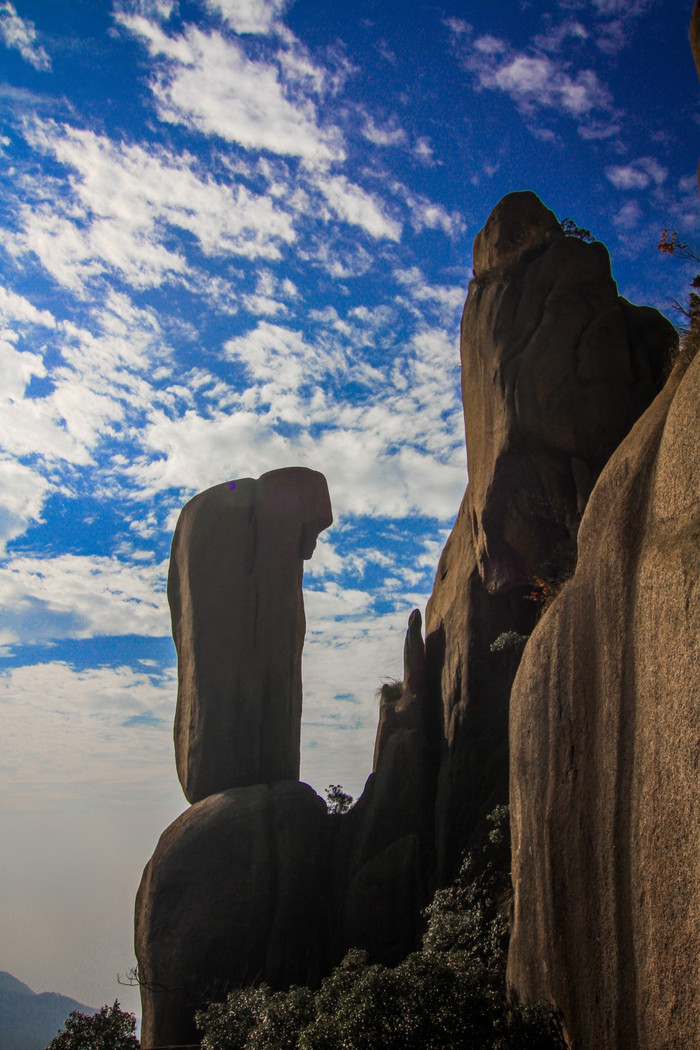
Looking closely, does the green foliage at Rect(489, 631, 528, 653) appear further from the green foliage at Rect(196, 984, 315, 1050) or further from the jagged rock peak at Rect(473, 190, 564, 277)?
the jagged rock peak at Rect(473, 190, 564, 277)

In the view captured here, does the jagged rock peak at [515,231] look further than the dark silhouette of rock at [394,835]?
Yes

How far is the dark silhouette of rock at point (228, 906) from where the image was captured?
17.5m

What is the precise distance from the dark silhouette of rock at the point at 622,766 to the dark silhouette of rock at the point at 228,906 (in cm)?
921

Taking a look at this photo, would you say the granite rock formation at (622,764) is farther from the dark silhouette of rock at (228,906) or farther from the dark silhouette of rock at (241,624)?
the dark silhouette of rock at (241,624)

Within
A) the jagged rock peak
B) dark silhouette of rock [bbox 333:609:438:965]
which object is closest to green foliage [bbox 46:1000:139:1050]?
dark silhouette of rock [bbox 333:609:438:965]

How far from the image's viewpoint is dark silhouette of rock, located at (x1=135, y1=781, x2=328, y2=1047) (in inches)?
690

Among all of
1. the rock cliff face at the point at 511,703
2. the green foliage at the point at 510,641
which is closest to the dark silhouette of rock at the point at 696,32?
the rock cliff face at the point at 511,703

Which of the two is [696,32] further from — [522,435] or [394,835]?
[394,835]

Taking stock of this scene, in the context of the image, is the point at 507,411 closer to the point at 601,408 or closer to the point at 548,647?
the point at 601,408

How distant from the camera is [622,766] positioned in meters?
8.89

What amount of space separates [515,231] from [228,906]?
17622mm

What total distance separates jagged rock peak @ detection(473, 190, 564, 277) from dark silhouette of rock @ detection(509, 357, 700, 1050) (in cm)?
1012

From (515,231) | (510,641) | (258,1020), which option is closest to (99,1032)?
(258,1020)

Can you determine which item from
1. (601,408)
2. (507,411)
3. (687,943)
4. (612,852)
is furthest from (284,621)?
(687,943)
